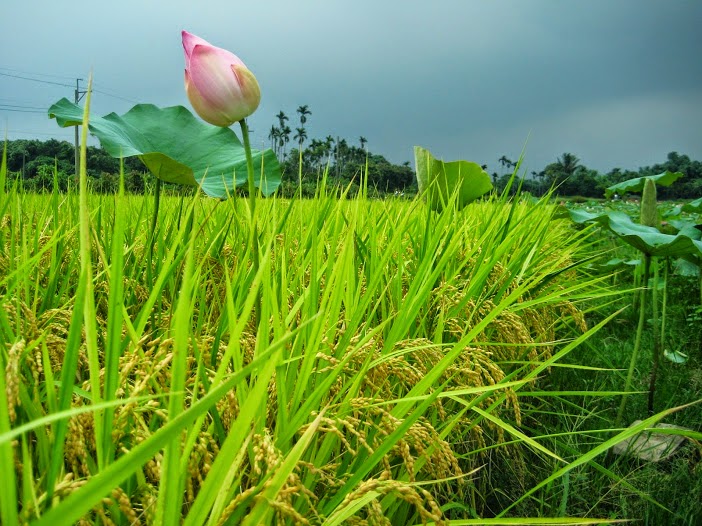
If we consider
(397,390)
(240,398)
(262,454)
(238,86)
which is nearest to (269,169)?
(238,86)

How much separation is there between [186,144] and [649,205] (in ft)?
5.14

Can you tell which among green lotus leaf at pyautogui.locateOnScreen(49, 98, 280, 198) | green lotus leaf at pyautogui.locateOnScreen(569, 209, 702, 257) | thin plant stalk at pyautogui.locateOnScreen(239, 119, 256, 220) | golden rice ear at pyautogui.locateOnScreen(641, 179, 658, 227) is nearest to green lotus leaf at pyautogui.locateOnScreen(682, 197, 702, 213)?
golden rice ear at pyautogui.locateOnScreen(641, 179, 658, 227)

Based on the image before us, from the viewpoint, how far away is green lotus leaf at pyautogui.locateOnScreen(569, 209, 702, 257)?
150 centimetres

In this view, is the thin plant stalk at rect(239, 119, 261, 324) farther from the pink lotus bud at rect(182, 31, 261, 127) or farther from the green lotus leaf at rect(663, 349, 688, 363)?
the green lotus leaf at rect(663, 349, 688, 363)

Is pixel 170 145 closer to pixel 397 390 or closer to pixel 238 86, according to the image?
pixel 238 86

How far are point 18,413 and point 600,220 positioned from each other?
158 cm

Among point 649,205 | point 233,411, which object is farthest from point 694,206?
point 233,411

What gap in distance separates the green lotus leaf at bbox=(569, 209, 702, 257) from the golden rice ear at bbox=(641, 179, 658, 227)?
0.20 m

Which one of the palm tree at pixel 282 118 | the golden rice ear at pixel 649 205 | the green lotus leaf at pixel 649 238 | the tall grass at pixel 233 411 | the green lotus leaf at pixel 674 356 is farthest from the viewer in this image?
the palm tree at pixel 282 118

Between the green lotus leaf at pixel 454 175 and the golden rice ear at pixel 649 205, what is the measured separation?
2.37 ft

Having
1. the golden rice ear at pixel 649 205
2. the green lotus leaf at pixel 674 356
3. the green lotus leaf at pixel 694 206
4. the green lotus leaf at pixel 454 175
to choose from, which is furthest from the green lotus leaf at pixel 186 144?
the green lotus leaf at pixel 694 206

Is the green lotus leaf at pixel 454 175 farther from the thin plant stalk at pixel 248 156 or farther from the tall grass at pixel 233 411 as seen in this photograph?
the thin plant stalk at pixel 248 156

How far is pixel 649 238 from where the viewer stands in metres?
1.55

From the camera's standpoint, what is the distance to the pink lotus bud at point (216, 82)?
0.96 m
